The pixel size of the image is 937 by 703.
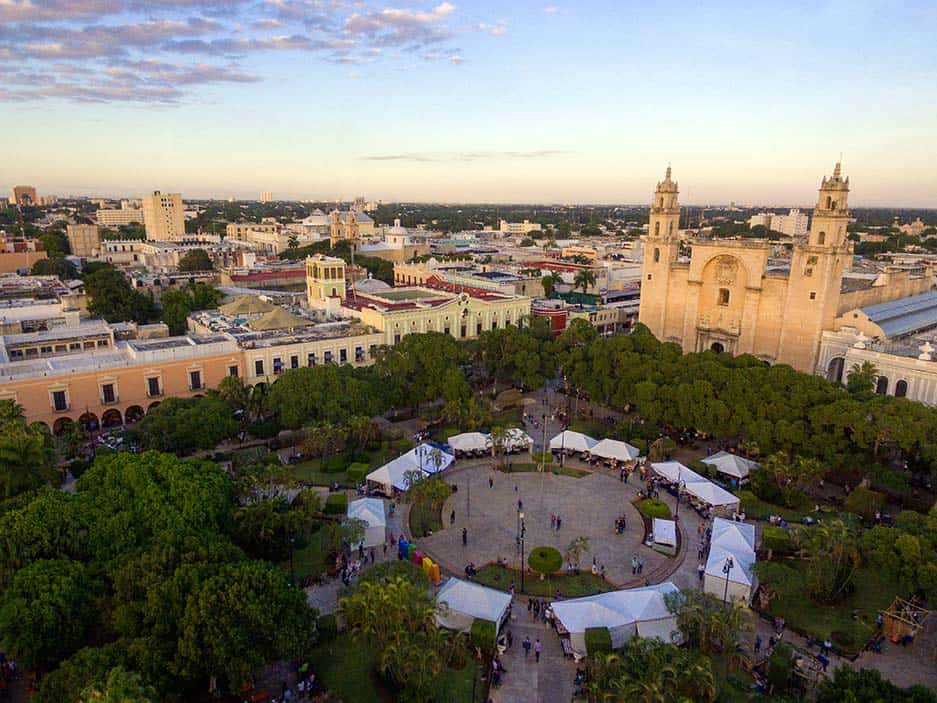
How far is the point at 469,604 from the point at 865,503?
2006cm

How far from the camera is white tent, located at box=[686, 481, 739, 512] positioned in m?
31.0

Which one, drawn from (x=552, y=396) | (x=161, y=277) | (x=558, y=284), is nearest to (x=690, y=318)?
(x=552, y=396)

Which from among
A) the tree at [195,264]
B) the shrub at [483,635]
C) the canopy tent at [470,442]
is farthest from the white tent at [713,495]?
the tree at [195,264]

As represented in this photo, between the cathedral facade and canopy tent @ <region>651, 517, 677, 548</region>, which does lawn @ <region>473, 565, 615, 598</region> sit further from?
the cathedral facade

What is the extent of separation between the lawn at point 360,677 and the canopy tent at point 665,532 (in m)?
→ 10.9

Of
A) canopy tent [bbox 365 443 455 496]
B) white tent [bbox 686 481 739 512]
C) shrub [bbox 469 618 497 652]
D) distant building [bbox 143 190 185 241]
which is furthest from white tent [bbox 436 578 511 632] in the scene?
distant building [bbox 143 190 185 241]

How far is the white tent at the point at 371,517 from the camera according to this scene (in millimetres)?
27828

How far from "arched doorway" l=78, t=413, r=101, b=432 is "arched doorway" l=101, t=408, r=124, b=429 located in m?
0.42

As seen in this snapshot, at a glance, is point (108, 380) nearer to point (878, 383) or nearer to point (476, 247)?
point (878, 383)

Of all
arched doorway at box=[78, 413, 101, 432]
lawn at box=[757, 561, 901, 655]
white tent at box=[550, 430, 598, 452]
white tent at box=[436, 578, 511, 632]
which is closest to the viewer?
white tent at box=[436, 578, 511, 632]

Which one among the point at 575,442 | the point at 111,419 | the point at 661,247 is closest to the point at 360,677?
the point at 575,442

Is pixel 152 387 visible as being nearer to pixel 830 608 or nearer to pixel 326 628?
pixel 326 628

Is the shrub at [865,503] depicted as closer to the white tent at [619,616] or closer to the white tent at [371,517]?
the white tent at [619,616]

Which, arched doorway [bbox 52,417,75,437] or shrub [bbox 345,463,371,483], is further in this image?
arched doorway [bbox 52,417,75,437]
